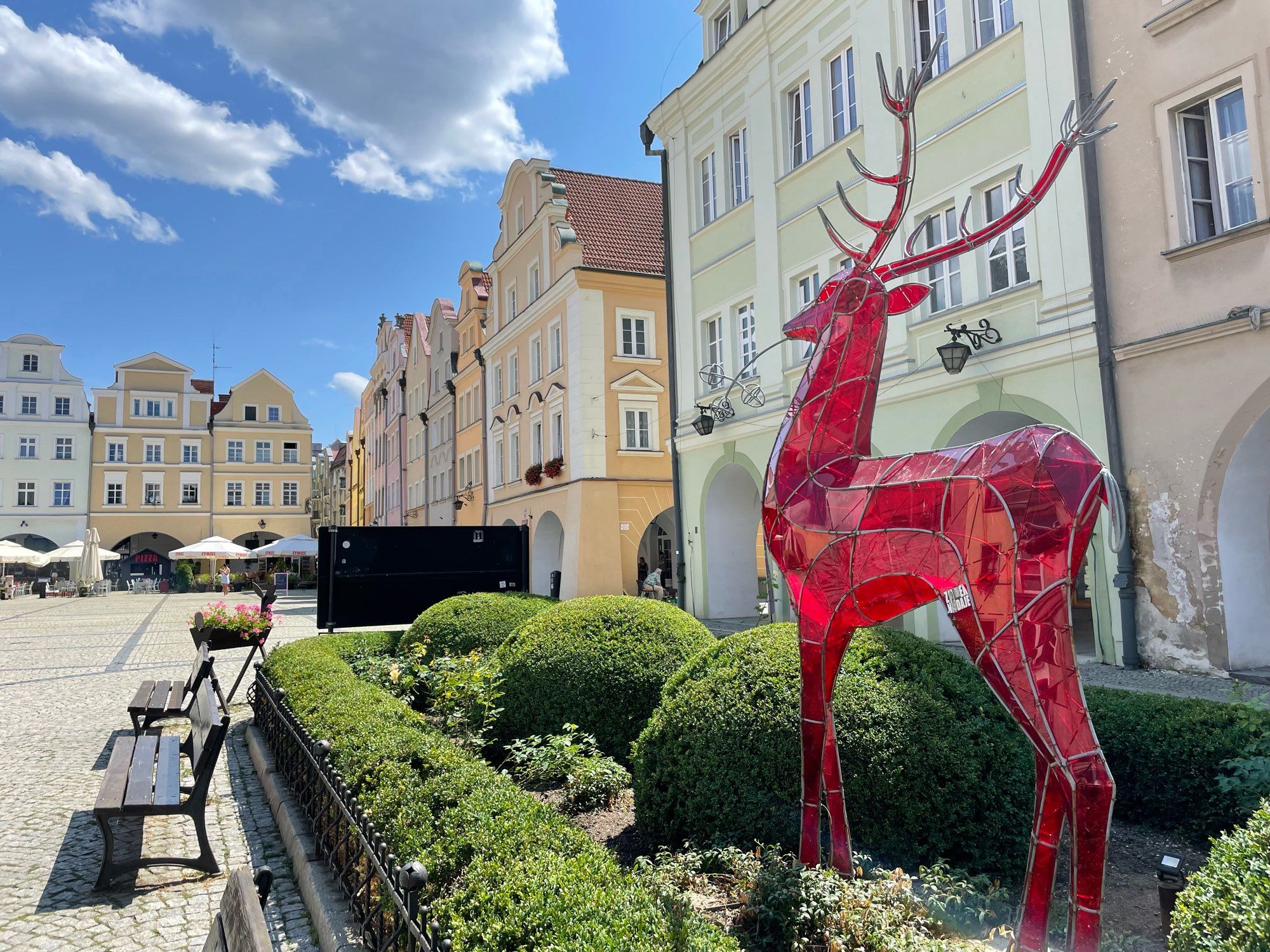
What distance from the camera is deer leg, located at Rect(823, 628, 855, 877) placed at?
4215mm

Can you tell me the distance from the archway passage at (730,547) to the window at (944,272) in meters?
6.44

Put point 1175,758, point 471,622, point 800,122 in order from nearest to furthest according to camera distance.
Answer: point 1175,758 → point 471,622 → point 800,122

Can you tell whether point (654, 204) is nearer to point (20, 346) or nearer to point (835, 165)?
point (835, 165)

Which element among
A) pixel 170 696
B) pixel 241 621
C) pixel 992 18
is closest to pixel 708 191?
pixel 992 18

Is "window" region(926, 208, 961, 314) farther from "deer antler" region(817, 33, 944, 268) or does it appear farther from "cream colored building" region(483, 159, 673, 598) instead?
"cream colored building" region(483, 159, 673, 598)

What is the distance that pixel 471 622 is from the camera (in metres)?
10.6

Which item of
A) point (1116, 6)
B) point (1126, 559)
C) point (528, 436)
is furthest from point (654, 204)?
point (1126, 559)

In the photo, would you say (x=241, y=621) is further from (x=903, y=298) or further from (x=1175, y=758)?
(x=1175, y=758)

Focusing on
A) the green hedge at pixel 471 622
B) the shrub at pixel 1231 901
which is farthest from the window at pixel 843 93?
the shrub at pixel 1231 901

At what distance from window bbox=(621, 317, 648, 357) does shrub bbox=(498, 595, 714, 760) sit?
1855 cm

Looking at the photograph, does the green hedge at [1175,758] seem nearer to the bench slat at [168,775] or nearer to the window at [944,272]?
the bench slat at [168,775]

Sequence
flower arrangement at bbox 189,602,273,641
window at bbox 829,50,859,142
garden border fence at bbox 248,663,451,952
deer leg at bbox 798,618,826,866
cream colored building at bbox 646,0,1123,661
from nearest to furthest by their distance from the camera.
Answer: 1. garden border fence at bbox 248,663,451,952
2. deer leg at bbox 798,618,826,866
3. flower arrangement at bbox 189,602,273,641
4. cream colored building at bbox 646,0,1123,661
5. window at bbox 829,50,859,142

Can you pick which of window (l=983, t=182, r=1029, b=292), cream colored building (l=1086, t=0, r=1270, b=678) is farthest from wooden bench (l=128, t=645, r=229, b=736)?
window (l=983, t=182, r=1029, b=292)

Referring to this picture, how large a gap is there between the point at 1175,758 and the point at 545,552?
24.6 m
